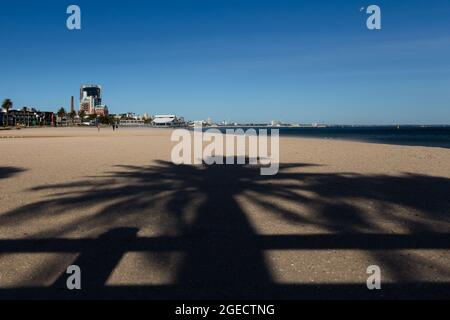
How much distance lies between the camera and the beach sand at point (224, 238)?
14.0 feet

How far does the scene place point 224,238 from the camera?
600 centimetres

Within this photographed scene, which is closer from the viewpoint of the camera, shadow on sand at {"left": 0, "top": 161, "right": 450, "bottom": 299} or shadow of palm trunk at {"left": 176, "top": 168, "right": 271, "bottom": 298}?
shadow on sand at {"left": 0, "top": 161, "right": 450, "bottom": 299}

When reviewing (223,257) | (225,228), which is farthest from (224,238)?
(223,257)

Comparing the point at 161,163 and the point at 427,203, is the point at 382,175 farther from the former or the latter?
the point at 161,163

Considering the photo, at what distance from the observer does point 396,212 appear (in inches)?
305

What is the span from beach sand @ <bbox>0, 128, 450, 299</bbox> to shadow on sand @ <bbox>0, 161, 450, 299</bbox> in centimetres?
2

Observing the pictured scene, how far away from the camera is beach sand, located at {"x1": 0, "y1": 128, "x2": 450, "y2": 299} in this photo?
14.0 feet

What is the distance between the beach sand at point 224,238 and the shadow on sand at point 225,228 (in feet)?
0.07

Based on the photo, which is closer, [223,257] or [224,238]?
[223,257]

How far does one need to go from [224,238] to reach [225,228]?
21.8 inches

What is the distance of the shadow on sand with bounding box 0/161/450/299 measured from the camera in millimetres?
4184

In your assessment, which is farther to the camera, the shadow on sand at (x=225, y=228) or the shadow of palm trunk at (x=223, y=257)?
the shadow of palm trunk at (x=223, y=257)

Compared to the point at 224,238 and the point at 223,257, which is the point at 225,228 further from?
the point at 223,257

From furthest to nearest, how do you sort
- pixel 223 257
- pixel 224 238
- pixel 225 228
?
pixel 225 228
pixel 224 238
pixel 223 257
